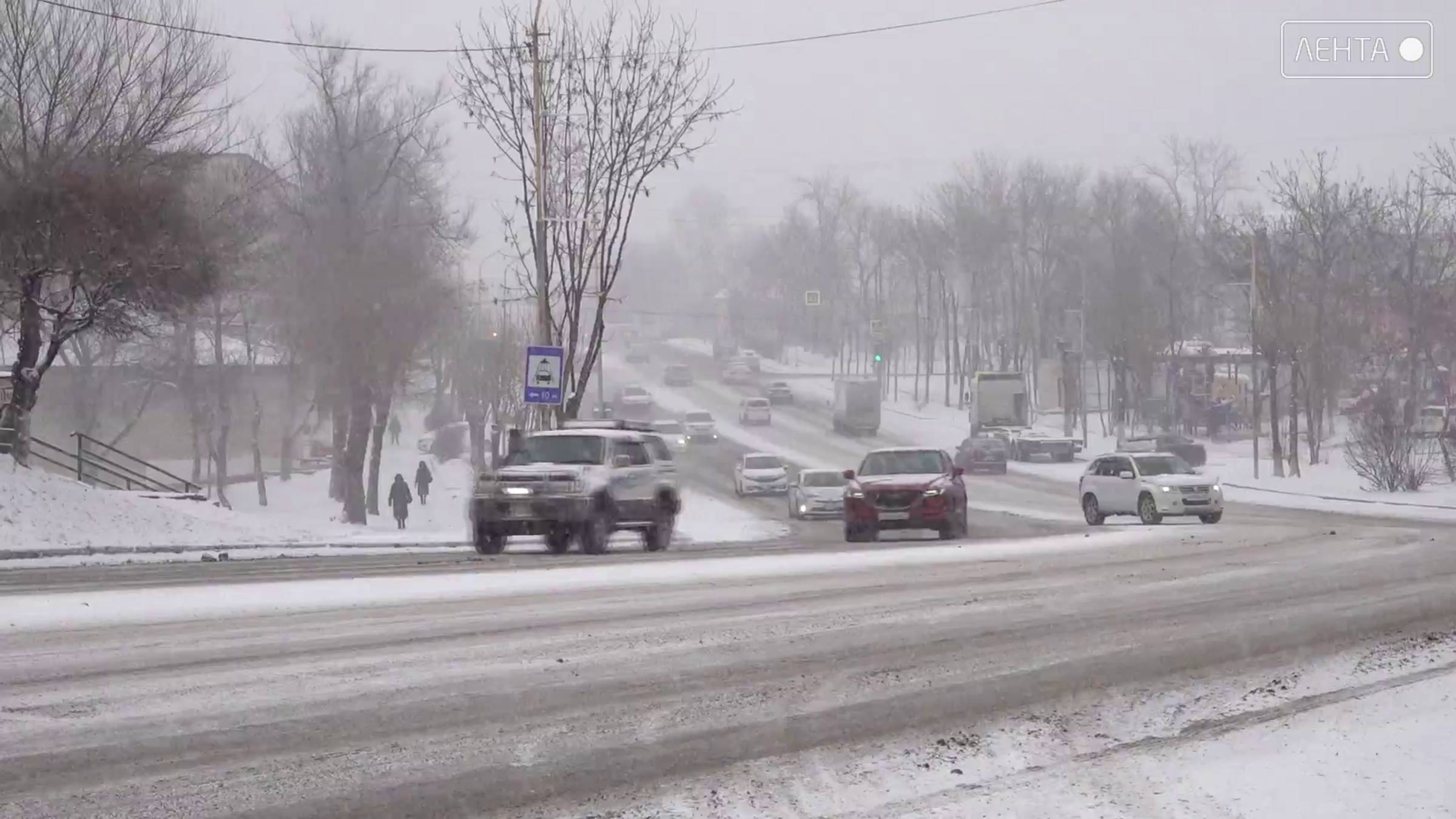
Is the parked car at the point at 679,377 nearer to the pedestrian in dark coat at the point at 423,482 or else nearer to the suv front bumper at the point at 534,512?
the pedestrian in dark coat at the point at 423,482

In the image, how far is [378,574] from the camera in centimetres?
1678

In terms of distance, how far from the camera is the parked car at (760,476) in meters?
56.2

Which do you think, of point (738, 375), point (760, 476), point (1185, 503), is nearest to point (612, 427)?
point (1185, 503)

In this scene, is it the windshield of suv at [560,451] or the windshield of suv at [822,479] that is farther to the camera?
the windshield of suv at [822,479]

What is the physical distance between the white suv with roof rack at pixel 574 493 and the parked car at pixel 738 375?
88815 mm

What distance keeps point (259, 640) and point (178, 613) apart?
1.90 metres

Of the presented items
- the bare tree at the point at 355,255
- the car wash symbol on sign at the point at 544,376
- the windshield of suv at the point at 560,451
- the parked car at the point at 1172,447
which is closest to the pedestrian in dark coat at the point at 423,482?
the bare tree at the point at 355,255

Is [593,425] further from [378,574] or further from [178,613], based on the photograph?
[178,613]

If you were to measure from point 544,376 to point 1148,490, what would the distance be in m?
13.0

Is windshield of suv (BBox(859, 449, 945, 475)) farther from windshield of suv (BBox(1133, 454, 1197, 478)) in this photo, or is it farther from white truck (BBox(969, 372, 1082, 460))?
white truck (BBox(969, 372, 1082, 460))

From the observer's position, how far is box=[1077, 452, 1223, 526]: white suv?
32281mm

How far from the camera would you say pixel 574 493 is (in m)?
22.4

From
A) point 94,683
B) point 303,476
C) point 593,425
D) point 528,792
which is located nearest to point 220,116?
point 593,425

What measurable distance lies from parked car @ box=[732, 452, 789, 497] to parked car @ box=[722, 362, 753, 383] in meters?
55.6
